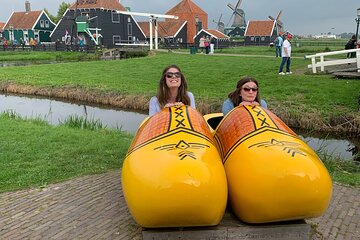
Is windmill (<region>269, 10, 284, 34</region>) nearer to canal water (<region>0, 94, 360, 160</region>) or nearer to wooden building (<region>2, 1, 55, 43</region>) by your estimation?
wooden building (<region>2, 1, 55, 43</region>)

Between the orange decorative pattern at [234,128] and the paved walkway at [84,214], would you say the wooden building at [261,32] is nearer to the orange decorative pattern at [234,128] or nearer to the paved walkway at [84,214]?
the paved walkway at [84,214]

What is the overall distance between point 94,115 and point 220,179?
737 centimetres

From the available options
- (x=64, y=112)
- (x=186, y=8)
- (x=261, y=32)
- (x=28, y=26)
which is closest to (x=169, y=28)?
(x=186, y=8)

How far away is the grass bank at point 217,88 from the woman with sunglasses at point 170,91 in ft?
15.1

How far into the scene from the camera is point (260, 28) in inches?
1645

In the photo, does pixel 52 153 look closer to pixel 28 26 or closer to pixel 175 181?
pixel 175 181

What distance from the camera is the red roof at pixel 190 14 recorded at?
39.4m

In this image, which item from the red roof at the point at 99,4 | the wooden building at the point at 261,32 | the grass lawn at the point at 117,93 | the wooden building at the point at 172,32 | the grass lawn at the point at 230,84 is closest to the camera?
the grass lawn at the point at 117,93

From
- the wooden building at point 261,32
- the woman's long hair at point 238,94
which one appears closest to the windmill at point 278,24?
the wooden building at point 261,32

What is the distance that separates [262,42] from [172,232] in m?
39.9

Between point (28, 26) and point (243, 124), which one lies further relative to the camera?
point (28, 26)

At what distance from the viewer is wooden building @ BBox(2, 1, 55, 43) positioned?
4006 centimetres

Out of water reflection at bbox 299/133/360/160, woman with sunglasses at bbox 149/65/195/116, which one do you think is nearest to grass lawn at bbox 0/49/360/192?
water reflection at bbox 299/133/360/160

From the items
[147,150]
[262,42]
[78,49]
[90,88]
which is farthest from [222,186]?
[262,42]
